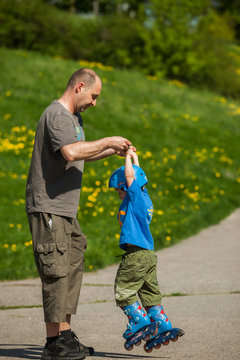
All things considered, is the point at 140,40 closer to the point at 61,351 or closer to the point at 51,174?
the point at 51,174

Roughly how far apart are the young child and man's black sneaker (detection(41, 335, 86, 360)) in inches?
14.7

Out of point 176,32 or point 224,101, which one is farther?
point 176,32

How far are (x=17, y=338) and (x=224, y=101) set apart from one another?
18.3 m

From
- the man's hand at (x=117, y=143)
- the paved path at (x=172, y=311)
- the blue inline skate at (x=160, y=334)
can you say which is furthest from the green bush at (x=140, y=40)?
the blue inline skate at (x=160, y=334)

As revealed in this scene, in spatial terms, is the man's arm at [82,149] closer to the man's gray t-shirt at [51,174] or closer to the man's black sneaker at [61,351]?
the man's gray t-shirt at [51,174]

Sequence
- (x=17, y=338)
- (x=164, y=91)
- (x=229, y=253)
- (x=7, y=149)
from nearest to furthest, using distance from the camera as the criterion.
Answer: (x=17, y=338), (x=229, y=253), (x=7, y=149), (x=164, y=91)

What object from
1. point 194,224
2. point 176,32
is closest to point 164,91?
point 176,32

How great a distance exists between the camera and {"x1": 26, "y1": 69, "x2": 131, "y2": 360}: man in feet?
12.9

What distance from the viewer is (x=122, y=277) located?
406 cm

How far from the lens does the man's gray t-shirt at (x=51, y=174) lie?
396cm

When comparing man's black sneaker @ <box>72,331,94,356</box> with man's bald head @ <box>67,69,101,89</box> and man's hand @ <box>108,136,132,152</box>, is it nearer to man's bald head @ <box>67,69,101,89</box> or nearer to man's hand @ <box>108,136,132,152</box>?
man's hand @ <box>108,136,132,152</box>

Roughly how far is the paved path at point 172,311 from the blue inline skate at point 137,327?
41cm

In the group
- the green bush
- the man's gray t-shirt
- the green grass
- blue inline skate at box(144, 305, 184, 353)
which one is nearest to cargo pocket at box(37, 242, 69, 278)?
the man's gray t-shirt

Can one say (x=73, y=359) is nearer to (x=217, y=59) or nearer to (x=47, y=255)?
(x=47, y=255)
